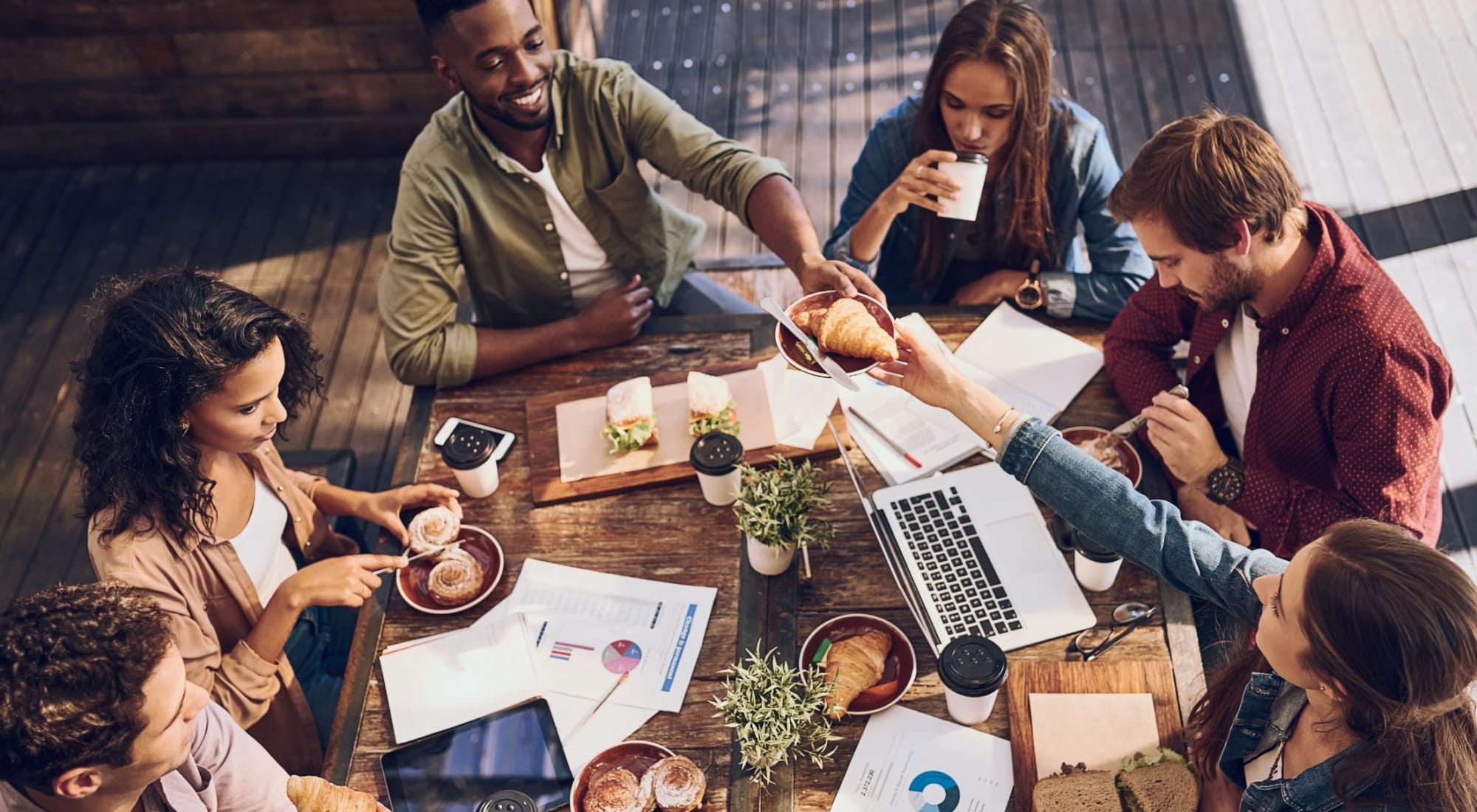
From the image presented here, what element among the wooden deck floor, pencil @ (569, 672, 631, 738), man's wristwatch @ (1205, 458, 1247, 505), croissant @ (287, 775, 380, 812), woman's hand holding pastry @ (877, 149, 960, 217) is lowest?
the wooden deck floor

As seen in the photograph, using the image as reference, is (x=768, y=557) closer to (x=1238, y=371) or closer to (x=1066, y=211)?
(x=1238, y=371)

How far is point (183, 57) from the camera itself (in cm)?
424

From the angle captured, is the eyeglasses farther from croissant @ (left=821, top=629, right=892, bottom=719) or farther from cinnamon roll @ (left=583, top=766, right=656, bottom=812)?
cinnamon roll @ (left=583, top=766, right=656, bottom=812)

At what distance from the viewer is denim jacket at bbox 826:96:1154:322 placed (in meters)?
2.53

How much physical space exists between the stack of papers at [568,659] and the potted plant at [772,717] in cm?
20

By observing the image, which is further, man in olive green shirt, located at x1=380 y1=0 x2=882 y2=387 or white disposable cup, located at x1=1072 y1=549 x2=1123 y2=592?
man in olive green shirt, located at x1=380 y1=0 x2=882 y2=387

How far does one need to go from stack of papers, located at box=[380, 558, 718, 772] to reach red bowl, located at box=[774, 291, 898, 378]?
456 millimetres

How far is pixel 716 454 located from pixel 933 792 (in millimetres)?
728

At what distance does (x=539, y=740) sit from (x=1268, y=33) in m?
4.16

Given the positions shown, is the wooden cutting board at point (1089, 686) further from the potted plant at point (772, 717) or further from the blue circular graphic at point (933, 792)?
the potted plant at point (772, 717)

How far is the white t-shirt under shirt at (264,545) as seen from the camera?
221 centimetres

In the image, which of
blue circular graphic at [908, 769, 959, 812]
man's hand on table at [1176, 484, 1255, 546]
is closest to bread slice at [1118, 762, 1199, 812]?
blue circular graphic at [908, 769, 959, 812]

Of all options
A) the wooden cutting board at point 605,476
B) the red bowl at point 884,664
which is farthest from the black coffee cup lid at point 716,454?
the red bowl at point 884,664

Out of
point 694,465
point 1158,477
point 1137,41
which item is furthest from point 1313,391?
point 1137,41
